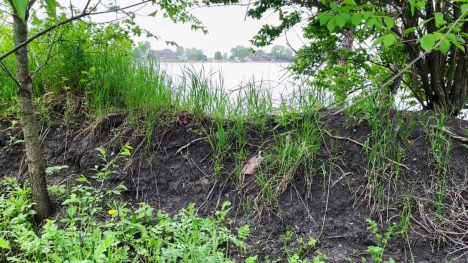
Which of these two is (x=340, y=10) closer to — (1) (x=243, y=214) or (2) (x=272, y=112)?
(2) (x=272, y=112)

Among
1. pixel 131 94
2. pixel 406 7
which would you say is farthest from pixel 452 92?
pixel 131 94

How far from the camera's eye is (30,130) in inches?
69.4

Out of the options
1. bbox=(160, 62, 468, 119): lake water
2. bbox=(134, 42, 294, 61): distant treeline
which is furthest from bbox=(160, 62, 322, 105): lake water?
bbox=(134, 42, 294, 61): distant treeline

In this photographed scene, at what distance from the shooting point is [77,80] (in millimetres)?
2727

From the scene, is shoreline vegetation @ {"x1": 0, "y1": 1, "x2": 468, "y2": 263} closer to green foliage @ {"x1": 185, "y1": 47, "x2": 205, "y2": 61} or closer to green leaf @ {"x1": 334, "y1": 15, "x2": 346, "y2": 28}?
green foliage @ {"x1": 185, "y1": 47, "x2": 205, "y2": 61}

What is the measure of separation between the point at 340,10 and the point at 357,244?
1120mm

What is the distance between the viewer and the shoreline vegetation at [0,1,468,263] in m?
1.56

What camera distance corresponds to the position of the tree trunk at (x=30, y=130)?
1670 mm

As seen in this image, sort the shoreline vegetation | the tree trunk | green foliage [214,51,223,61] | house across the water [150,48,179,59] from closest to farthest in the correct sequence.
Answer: the shoreline vegetation < the tree trunk < green foliage [214,51,223,61] < house across the water [150,48,179,59]

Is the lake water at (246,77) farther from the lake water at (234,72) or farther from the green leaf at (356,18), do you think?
the green leaf at (356,18)

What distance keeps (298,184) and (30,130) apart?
1476mm

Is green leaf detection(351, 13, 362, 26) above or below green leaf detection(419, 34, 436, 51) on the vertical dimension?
above

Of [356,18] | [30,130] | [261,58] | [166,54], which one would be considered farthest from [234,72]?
[30,130]

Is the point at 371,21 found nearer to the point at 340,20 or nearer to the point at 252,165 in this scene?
the point at 340,20
